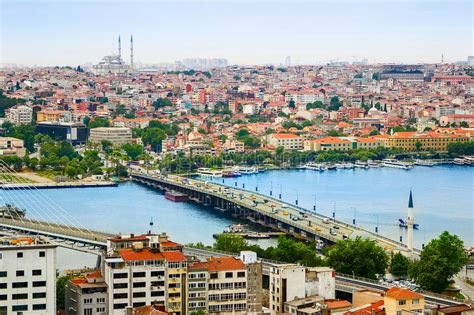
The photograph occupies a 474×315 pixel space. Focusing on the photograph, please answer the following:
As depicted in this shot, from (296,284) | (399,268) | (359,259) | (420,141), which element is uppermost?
(296,284)

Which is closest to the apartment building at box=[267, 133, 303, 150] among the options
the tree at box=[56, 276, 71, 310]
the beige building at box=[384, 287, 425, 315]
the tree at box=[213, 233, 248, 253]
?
the tree at box=[213, 233, 248, 253]

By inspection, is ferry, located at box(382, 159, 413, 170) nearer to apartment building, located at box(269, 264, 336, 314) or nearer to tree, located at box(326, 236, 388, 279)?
tree, located at box(326, 236, 388, 279)

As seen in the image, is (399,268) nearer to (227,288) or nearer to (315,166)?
(227,288)

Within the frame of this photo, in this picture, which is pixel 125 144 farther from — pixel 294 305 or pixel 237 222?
pixel 294 305

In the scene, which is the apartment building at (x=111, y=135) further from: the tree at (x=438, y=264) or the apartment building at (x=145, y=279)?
the apartment building at (x=145, y=279)

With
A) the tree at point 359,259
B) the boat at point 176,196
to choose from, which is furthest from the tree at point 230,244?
the boat at point 176,196

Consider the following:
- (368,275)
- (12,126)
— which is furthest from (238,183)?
(368,275)

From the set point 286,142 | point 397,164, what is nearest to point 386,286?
point 397,164
